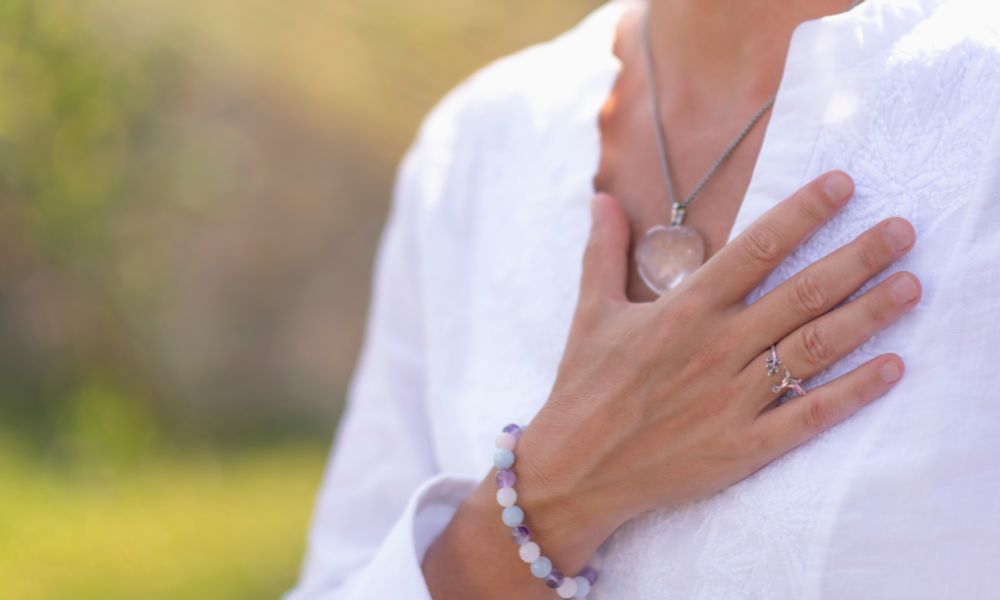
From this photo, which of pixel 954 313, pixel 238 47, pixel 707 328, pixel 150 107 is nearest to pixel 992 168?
pixel 954 313

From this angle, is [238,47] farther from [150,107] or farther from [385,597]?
[385,597]

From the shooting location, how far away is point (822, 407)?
860 millimetres

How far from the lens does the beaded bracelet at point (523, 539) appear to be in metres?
1.02

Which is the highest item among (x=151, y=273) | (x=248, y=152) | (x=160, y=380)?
(x=248, y=152)

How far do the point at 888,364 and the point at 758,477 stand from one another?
15cm

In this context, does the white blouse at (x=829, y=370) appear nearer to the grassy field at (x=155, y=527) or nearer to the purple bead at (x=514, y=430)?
the purple bead at (x=514, y=430)

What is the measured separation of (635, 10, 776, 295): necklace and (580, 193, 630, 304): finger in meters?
0.02

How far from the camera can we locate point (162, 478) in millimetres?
3973

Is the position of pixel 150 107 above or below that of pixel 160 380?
above

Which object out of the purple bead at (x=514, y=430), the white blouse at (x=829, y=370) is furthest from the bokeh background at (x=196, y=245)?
the purple bead at (x=514, y=430)

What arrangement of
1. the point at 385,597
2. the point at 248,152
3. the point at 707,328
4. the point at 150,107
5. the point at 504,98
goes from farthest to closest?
1. the point at 248,152
2. the point at 150,107
3. the point at 504,98
4. the point at 385,597
5. the point at 707,328

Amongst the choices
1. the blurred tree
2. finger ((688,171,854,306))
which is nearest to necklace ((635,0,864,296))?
finger ((688,171,854,306))

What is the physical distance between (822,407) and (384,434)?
70 cm

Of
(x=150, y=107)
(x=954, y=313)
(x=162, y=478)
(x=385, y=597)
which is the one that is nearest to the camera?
(x=954, y=313)
